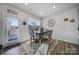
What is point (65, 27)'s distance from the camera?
2.33 m

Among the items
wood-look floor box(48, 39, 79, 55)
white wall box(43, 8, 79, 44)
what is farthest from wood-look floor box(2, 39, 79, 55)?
white wall box(43, 8, 79, 44)

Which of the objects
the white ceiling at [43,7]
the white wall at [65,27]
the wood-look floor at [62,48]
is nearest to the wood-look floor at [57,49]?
the wood-look floor at [62,48]

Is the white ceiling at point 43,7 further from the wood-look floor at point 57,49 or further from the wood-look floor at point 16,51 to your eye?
the wood-look floor at point 16,51

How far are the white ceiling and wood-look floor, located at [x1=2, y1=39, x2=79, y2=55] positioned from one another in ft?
2.33

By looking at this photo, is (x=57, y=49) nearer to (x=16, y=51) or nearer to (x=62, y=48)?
(x=62, y=48)

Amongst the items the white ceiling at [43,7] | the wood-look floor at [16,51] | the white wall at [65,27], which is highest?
the white ceiling at [43,7]

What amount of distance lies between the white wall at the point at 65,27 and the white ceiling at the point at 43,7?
99mm

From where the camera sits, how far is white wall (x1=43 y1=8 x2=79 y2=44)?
2270 millimetres

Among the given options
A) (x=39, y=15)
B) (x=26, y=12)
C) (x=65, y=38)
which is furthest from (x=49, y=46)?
(x=26, y=12)

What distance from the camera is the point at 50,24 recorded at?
2.39m

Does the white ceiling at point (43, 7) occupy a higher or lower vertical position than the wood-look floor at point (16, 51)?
higher

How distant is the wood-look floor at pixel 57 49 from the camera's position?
2.24 m

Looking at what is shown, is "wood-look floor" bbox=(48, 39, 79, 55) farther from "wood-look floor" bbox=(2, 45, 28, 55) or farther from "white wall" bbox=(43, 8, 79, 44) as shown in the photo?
"wood-look floor" bbox=(2, 45, 28, 55)
